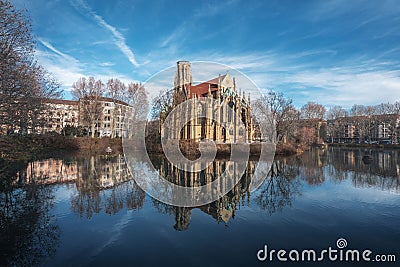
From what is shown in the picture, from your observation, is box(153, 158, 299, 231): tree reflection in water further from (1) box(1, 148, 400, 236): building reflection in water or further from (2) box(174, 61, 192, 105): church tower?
(2) box(174, 61, 192, 105): church tower

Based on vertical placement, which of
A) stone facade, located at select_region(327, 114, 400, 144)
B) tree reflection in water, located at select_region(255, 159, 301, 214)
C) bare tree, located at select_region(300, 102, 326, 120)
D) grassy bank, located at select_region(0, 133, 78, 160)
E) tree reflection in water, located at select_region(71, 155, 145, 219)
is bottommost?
tree reflection in water, located at select_region(255, 159, 301, 214)

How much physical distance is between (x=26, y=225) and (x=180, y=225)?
483 centimetres

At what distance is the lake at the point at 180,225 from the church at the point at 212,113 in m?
28.0

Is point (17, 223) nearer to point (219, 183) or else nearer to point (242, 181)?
point (219, 183)

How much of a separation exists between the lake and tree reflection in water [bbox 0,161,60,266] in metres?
0.03

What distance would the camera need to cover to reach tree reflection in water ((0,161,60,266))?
574 centimetres

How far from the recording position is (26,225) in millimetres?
7562

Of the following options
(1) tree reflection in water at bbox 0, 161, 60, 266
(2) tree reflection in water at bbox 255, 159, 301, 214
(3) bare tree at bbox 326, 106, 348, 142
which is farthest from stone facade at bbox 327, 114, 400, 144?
(1) tree reflection in water at bbox 0, 161, 60, 266

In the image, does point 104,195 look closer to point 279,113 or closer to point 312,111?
point 279,113

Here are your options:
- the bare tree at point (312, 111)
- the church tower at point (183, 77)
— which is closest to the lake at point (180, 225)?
the church tower at point (183, 77)

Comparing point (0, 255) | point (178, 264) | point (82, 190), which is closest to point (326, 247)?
point (178, 264)

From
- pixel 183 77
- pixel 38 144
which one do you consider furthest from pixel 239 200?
pixel 183 77

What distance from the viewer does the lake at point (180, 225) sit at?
230 inches

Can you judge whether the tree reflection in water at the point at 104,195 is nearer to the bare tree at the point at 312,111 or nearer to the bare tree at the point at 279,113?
the bare tree at the point at 279,113
